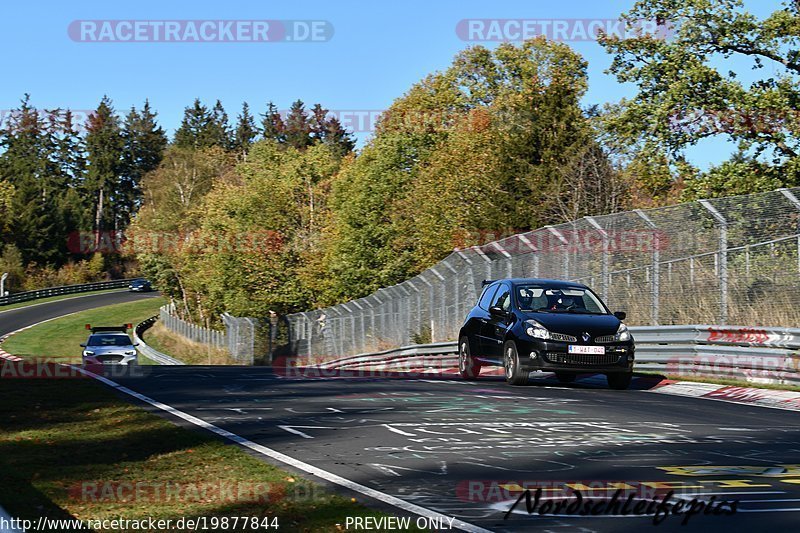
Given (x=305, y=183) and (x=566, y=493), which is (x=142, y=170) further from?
(x=566, y=493)

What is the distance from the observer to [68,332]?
3103 inches

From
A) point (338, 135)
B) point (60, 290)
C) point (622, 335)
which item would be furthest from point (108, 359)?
point (338, 135)

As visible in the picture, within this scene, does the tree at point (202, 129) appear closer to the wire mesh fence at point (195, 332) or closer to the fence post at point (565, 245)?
the wire mesh fence at point (195, 332)

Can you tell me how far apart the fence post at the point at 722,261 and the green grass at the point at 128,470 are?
9.70 metres

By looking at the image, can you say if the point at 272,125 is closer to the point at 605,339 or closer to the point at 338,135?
the point at 338,135

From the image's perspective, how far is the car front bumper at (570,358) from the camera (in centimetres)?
1711

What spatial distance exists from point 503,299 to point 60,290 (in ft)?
307

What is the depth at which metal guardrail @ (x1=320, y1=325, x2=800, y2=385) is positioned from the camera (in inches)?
643

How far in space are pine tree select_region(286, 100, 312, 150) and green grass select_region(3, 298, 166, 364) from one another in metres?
46.7

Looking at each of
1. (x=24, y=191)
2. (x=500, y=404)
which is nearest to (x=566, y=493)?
(x=500, y=404)

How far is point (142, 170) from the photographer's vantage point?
511 feet

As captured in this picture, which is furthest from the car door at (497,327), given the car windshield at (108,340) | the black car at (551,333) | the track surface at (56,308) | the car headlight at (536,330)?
the track surface at (56,308)

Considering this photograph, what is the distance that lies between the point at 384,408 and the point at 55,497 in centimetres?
665

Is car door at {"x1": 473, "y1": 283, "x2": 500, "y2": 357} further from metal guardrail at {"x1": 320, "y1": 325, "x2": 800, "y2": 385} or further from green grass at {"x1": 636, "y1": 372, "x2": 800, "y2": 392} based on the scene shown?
green grass at {"x1": 636, "y1": 372, "x2": 800, "y2": 392}
